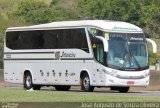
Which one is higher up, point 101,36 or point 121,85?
point 101,36

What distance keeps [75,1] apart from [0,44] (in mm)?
57290

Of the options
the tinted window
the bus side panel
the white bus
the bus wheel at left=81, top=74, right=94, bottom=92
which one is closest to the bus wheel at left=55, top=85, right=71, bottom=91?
the white bus

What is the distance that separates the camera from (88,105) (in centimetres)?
2077

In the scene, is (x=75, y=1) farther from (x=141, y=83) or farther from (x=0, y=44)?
(x=141, y=83)

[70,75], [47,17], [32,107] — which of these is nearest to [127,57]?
[70,75]

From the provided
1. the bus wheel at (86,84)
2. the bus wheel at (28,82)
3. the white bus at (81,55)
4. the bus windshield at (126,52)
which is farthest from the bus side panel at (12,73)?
the bus windshield at (126,52)

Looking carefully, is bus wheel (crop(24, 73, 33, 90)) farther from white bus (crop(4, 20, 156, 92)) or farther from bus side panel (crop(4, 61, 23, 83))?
bus side panel (crop(4, 61, 23, 83))

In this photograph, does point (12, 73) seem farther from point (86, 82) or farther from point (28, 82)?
point (86, 82)

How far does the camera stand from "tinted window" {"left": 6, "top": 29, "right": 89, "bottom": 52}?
37150 mm

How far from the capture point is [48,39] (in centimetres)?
3931

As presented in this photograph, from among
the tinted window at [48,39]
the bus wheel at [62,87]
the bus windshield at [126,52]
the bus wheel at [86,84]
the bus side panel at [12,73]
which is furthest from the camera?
the bus side panel at [12,73]

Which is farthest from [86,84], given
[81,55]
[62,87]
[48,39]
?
[62,87]

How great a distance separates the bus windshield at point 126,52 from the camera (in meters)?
35.6

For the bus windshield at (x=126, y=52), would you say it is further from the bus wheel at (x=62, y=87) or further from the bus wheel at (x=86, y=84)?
the bus wheel at (x=62, y=87)
